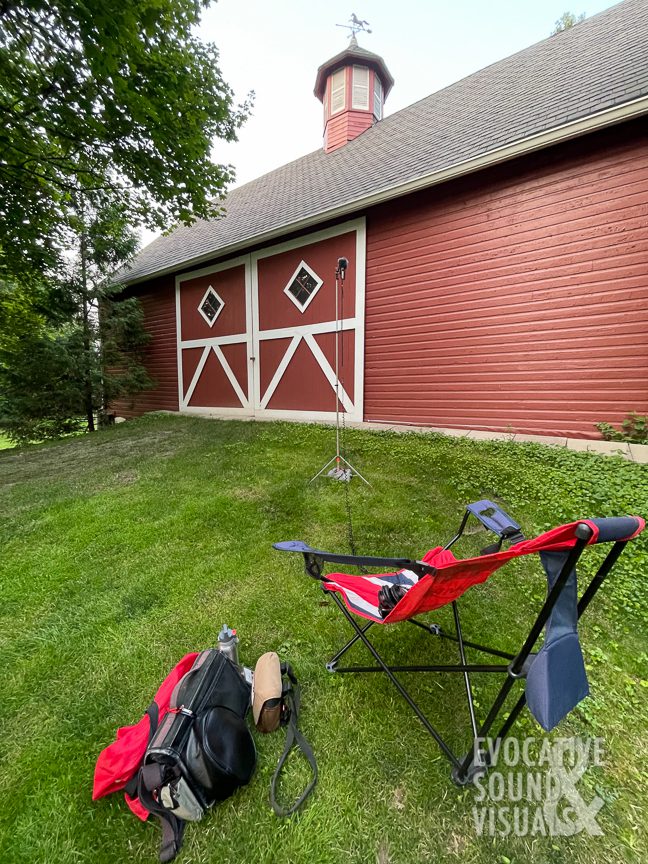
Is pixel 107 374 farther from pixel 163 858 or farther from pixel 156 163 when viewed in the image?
pixel 163 858

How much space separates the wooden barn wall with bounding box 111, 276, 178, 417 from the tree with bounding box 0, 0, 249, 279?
2755mm

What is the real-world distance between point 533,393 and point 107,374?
343 inches

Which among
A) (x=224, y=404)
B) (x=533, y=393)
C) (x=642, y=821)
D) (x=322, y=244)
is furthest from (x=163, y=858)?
(x=224, y=404)

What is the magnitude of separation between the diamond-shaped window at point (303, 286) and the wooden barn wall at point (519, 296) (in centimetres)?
100

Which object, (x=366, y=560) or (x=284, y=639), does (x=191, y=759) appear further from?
(x=366, y=560)

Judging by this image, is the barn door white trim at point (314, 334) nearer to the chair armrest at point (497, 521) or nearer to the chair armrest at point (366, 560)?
the chair armrest at point (497, 521)

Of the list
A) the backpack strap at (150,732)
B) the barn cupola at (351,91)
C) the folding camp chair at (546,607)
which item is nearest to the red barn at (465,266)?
the barn cupola at (351,91)

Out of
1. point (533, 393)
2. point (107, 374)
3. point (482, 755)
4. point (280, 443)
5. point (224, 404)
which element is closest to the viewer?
point (482, 755)

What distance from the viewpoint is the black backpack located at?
1.00 metres

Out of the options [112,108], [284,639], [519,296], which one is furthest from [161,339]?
[284,639]

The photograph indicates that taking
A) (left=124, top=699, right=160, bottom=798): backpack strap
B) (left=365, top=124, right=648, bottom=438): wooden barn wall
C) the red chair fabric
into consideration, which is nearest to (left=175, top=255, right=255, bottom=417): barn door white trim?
(left=365, top=124, right=648, bottom=438): wooden barn wall

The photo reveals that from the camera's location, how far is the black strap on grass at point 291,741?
3.48 feet

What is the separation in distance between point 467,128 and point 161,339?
7192 mm

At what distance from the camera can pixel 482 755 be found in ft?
3.76
